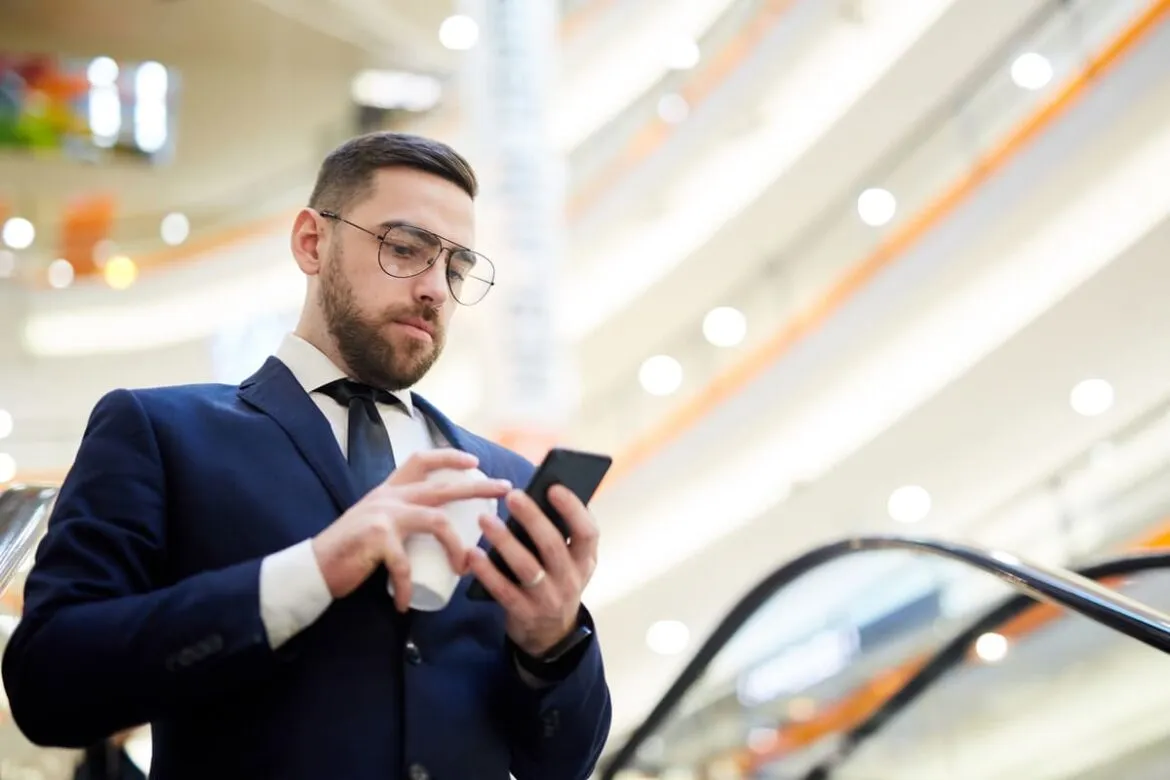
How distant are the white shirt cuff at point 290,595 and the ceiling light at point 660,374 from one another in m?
10.0

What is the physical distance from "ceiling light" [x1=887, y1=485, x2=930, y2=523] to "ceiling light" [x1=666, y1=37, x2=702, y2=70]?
14.6 ft

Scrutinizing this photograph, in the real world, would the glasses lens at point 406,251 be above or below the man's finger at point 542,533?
above

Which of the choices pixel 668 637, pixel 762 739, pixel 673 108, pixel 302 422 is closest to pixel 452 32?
pixel 673 108

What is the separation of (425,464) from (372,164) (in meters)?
0.51

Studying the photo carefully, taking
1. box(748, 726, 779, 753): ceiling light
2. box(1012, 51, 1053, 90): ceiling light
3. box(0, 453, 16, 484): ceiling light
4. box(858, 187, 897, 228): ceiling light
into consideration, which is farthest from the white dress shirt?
box(0, 453, 16, 484): ceiling light

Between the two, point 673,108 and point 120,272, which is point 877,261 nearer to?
point 673,108

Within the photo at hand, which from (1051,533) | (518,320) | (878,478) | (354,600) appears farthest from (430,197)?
(878,478)

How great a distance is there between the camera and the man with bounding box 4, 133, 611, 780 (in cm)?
126

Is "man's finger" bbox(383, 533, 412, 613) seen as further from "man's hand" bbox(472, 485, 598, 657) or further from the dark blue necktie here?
the dark blue necktie

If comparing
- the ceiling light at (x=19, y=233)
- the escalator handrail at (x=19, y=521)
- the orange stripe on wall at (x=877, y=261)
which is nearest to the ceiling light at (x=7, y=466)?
the ceiling light at (x=19, y=233)

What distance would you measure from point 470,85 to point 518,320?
1630 mm

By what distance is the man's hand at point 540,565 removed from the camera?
1322 millimetres

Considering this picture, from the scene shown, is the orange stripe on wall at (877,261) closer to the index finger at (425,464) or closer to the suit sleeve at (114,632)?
the index finger at (425,464)

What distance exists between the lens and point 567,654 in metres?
1.44
